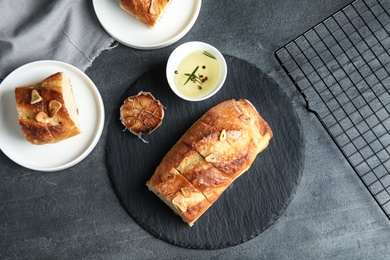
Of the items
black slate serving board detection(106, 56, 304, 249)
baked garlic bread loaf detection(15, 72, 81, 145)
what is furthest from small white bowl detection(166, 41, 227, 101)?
baked garlic bread loaf detection(15, 72, 81, 145)

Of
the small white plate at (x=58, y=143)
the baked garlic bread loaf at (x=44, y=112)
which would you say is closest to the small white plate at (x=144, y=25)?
the small white plate at (x=58, y=143)

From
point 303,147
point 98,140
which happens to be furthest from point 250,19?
point 98,140

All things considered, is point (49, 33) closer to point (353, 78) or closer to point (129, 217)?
point (129, 217)

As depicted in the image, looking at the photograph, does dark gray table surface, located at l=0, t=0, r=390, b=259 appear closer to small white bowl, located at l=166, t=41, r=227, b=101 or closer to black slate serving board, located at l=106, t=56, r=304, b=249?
black slate serving board, located at l=106, t=56, r=304, b=249

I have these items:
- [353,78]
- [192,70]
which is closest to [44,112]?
[192,70]

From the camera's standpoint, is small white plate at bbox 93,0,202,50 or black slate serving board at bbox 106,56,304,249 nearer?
black slate serving board at bbox 106,56,304,249

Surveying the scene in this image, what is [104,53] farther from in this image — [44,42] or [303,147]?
[303,147]
